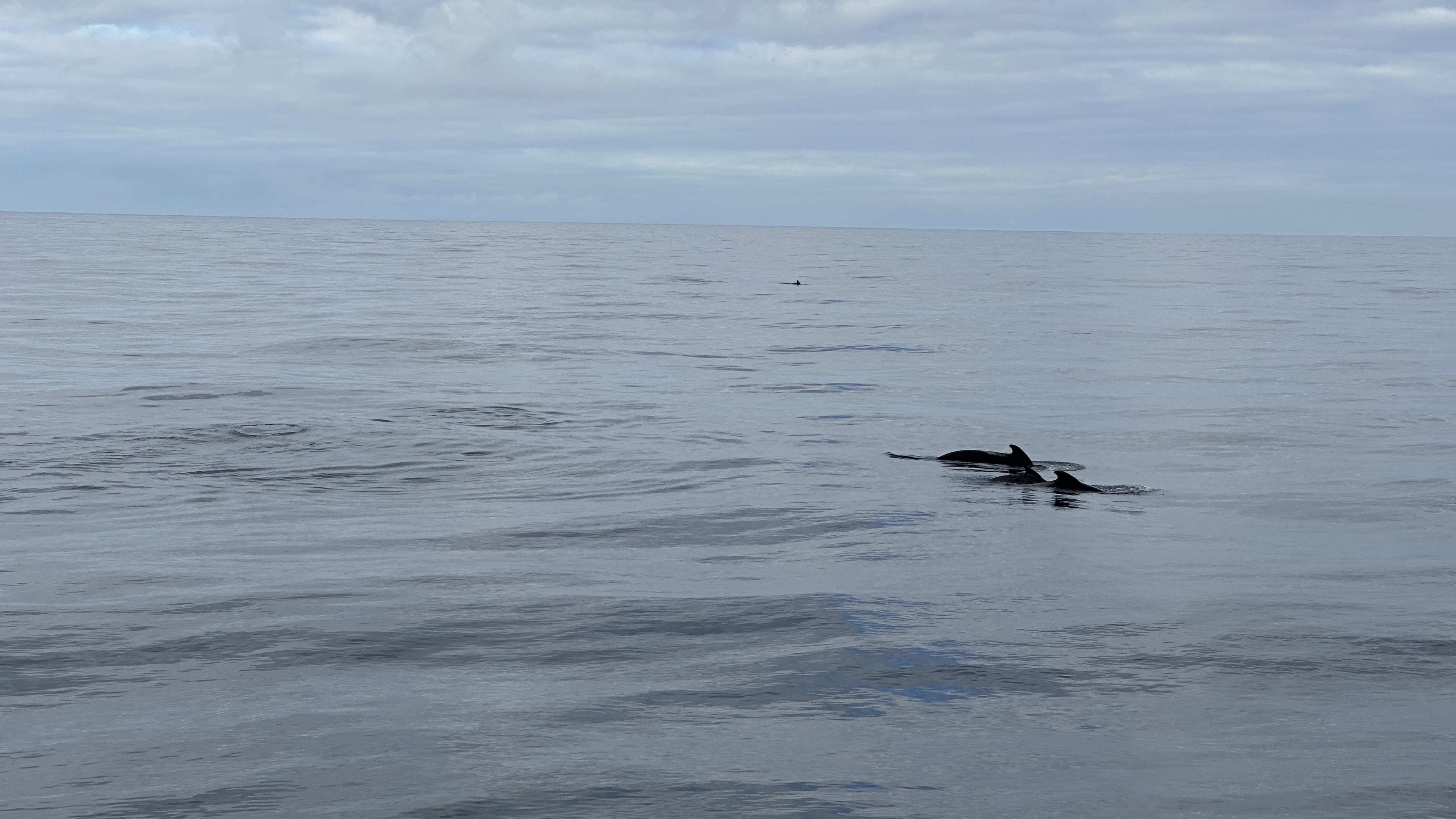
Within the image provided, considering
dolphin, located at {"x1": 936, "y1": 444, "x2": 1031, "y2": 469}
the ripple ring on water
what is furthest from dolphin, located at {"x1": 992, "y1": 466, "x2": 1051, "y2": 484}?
the ripple ring on water

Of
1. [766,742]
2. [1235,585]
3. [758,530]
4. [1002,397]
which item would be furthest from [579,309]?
[766,742]

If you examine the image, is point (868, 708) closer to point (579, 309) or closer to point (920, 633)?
point (920, 633)

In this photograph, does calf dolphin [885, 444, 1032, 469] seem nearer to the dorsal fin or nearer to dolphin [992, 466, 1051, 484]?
dolphin [992, 466, 1051, 484]

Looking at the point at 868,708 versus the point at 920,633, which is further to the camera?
the point at 920,633

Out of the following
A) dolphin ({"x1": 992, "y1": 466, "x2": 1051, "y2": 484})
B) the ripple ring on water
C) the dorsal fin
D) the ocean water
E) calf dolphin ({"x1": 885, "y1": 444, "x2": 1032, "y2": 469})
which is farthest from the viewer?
the ripple ring on water

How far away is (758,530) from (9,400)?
12259 millimetres

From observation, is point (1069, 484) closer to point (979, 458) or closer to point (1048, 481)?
point (1048, 481)

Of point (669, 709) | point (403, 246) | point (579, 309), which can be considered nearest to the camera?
point (669, 709)

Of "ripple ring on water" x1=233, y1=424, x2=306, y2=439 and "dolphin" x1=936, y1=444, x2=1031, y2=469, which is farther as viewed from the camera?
"ripple ring on water" x1=233, y1=424, x2=306, y2=439

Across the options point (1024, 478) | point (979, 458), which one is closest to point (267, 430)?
point (979, 458)

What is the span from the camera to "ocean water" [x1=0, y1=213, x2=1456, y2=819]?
20.3 feet

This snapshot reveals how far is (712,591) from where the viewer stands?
959 centimetres

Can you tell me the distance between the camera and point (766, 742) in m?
6.57

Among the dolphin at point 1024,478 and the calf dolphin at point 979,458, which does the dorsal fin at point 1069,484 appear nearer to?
the dolphin at point 1024,478
